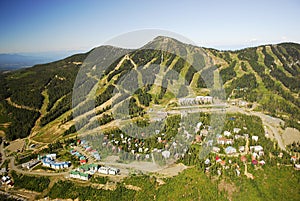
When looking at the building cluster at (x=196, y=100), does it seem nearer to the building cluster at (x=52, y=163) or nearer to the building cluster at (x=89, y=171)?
the building cluster at (x=89, y=171)

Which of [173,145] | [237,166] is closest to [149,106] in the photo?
[173,145]

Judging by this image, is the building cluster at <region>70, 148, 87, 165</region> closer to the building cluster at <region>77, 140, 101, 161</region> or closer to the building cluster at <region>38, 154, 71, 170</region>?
the building cluster at <region>77, 140, 101, 161</region>

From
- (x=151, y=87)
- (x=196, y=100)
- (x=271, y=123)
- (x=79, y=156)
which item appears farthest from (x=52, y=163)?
(x=151, y=87)

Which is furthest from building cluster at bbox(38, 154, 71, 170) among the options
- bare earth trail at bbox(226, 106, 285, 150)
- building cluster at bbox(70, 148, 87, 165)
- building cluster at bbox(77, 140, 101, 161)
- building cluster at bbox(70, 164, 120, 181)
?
bare earth trail at bbox(226, 106, 285, 150)

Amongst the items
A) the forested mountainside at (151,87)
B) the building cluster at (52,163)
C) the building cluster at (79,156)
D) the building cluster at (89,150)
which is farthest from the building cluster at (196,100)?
the building cluster at (52,163)

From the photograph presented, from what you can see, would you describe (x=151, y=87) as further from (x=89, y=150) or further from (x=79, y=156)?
(x=79, y=156)
